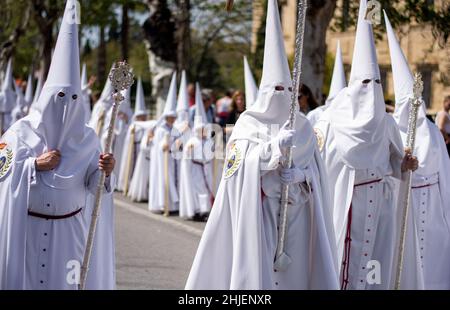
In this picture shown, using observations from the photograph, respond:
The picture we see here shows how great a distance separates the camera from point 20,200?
616 cm

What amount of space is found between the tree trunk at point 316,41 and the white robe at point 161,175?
2494 mm

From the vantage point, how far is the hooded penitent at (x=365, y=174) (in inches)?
296

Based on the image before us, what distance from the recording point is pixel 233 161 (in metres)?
6.65

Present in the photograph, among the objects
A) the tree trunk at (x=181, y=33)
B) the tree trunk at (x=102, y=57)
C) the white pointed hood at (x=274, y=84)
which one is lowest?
the white pointed hood at (x=274, y=84)

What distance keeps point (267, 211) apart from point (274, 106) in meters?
0.71

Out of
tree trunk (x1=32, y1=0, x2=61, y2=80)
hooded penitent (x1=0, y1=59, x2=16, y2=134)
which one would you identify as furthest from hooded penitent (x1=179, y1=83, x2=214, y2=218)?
tree trunk (x1=32, y1=0, x2=61, y2=80)

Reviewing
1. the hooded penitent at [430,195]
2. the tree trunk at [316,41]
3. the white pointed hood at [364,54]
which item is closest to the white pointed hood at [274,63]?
the white pointed hood at [364,54]

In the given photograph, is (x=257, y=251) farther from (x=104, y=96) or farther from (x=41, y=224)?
Answer: (x=104, y=96)

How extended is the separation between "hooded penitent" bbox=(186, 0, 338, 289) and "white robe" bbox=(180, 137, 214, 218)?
750cm

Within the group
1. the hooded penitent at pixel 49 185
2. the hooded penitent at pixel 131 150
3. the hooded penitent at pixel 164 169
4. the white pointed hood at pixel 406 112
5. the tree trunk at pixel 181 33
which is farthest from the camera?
the tree trunk at pixel 181 33

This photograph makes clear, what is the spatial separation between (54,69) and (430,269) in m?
4.34

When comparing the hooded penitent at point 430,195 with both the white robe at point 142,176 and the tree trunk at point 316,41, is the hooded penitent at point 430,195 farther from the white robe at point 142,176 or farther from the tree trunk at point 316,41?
the white robe at point 142,176

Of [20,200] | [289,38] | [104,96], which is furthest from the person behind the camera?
[289,38]

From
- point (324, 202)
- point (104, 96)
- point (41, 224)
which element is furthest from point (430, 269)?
point (104, 96)
